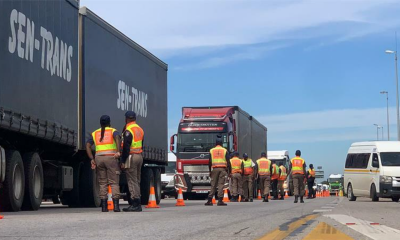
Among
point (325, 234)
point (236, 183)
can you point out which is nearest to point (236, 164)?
point (236, 183)

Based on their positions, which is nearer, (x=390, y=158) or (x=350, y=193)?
(x=390, y=158)

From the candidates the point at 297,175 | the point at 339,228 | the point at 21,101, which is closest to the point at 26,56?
the point at 21,101

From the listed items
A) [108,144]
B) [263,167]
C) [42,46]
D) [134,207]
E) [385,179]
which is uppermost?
[42,46]

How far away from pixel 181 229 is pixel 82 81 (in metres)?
8.65

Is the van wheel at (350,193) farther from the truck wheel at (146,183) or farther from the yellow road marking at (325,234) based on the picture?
the yellow road marking at (325,234)

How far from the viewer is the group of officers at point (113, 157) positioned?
1493 centimetres

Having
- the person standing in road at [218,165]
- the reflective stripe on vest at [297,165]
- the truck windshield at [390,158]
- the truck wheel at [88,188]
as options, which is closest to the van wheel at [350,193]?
the truck windshield at [390,158]

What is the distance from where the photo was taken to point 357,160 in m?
29.8

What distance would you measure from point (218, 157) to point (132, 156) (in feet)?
19.2

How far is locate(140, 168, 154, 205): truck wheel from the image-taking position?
74.1ft

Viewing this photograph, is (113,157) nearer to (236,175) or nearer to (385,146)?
(236,175)

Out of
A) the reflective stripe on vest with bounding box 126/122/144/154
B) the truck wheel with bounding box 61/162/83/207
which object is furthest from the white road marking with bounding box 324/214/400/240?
the truck wheel with bounding box 61/162/83/207

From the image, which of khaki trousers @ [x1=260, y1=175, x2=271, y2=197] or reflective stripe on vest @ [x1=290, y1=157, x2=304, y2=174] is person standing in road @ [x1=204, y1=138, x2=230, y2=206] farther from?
khaki trousers @ [x1=260, y1=175, x2=271, y2=197]

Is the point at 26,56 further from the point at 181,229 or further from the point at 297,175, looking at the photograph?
the point at 297,175
